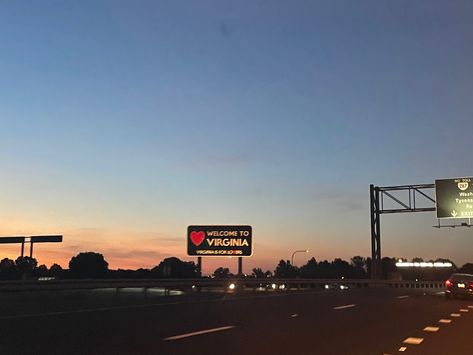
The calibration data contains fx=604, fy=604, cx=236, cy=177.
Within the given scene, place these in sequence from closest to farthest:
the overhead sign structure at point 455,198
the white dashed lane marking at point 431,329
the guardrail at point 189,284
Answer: the white dashed lane marking at point 431,329, the guardrail at point 189,284, the overhead sign structure at point 455,198

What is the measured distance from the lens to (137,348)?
11.3 metres

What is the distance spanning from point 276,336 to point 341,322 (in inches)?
159

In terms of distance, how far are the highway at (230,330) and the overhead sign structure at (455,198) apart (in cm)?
2668

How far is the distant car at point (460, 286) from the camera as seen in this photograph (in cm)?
3114

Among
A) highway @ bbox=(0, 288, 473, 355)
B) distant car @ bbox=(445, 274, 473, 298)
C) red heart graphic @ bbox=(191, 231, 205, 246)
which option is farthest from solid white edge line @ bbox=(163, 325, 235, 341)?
red heart graphic @ bbox=(191, 231, 205, 246)

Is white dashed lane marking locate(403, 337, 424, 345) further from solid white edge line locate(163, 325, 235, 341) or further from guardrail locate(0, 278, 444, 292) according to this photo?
guardrail locate(0, 278, 444, 292)

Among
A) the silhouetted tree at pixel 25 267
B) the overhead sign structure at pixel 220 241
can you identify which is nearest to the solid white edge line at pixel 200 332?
the silhouetted tree at pixel 25 267

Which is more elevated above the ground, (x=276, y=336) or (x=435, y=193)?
(x=435, y=193)

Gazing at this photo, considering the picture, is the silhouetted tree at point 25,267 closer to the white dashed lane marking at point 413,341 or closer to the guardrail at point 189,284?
the guardrail at point 189,284

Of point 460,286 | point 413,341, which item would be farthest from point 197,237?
point 413,341

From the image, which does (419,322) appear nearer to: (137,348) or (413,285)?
(137,348)

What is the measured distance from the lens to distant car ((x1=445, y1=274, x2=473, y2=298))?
31141mm

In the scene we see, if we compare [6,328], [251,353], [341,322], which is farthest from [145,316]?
[251,353]

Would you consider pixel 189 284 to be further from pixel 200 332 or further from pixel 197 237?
pixel 200 332
